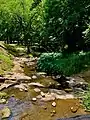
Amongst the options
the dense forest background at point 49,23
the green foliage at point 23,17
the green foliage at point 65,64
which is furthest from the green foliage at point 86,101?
the green foliage at point 23,17

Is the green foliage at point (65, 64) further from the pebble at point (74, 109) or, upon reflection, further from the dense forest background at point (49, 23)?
the pebble at point (74, 109)

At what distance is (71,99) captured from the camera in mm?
15805

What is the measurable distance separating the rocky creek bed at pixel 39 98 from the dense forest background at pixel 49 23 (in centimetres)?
606

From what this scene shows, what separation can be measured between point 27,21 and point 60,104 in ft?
86.1

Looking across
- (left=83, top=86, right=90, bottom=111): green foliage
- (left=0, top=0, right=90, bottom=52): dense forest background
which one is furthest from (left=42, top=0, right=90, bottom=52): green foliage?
(left=83, top=86, right=90, bottom=111): green foliage

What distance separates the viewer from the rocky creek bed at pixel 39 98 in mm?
13672

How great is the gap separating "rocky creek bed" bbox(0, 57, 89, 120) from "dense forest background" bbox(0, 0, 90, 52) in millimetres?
6057

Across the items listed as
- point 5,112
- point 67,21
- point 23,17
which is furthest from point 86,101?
point 23,17

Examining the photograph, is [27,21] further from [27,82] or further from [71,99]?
[71,99]

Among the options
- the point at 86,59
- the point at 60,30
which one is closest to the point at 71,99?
the point at 86,59

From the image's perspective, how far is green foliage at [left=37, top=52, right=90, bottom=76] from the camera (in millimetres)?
22172

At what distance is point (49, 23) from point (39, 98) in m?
16.5

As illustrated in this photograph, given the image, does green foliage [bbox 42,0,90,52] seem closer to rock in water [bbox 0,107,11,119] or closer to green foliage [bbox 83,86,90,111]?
green foliage [bbox 83,86,90,111]

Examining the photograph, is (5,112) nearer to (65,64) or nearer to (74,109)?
(74,109)
